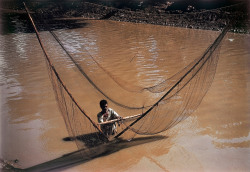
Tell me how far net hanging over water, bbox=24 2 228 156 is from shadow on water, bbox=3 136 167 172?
123 mm

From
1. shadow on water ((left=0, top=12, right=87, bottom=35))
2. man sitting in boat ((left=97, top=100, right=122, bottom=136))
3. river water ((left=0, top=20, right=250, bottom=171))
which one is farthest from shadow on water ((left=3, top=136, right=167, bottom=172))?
shadow on water ((left=0, top=12, right=87, bottom=35))

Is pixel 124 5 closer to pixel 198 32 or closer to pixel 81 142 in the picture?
pixel 198 32

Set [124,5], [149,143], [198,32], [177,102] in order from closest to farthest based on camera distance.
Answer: [149,143] < [177,102] < [198,32] < [124,5]

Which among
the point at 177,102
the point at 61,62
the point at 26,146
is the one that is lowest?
the point at 26,146

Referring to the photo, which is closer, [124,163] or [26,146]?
[124,163]

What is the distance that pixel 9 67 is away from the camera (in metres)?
7.91

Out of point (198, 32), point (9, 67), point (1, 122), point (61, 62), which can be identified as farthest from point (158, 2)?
point (1, 122)

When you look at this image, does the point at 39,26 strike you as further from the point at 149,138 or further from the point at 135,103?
the point at 149,138

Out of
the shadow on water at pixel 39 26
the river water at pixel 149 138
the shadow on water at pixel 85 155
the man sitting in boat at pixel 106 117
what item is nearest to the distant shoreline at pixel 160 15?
the river water at pixel 149 138

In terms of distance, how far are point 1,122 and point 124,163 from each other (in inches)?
118

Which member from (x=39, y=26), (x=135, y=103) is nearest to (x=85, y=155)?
(x=135, y=103)

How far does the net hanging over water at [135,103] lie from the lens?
3.76 m

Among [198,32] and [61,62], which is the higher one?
[198,32]

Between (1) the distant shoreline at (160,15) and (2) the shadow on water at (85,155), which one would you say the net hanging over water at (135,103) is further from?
(1) the distant shoreline at (160,15)
